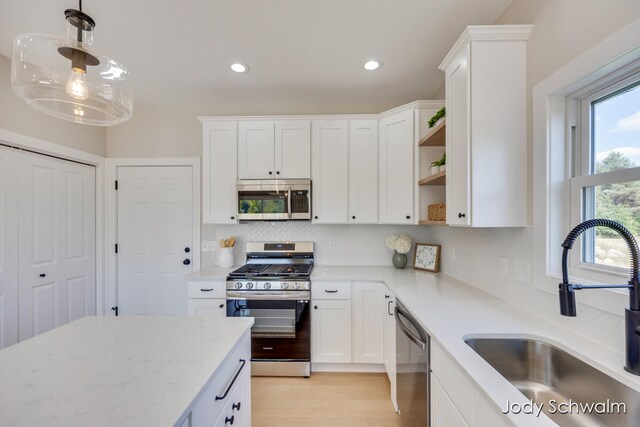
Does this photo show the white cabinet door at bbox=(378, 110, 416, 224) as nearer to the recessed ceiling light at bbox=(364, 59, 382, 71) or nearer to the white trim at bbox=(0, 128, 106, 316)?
the recessed ceiling light at bbox=(364, 59, 382, 71)

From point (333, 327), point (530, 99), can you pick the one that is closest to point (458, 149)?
point (530, 99)

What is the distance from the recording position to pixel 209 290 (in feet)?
8.05

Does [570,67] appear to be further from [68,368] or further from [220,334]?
[68,368]

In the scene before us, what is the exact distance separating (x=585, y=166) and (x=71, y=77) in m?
2.40

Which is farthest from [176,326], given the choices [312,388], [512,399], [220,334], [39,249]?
[39,249]

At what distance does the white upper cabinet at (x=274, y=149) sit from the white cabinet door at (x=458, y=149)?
138 centimetres

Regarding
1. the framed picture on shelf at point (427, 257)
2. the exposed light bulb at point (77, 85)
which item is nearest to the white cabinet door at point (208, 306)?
the exposed light bulb at point (77, 85)

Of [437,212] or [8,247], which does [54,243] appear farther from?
[437,212]

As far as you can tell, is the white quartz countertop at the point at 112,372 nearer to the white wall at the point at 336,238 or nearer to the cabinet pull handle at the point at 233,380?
the cabinet pull handle at the point at 233,380

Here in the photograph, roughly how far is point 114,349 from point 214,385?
0.43m

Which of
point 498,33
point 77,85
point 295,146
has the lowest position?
point 77,85

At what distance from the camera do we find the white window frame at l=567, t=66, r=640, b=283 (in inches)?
42.6

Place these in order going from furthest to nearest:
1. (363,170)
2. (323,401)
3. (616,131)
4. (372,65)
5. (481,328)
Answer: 1. (363,170)
2. (372,65)
3. (323,401)
4. (481,328)
5. (616,131)

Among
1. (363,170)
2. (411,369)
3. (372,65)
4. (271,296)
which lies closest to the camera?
(411,369)
